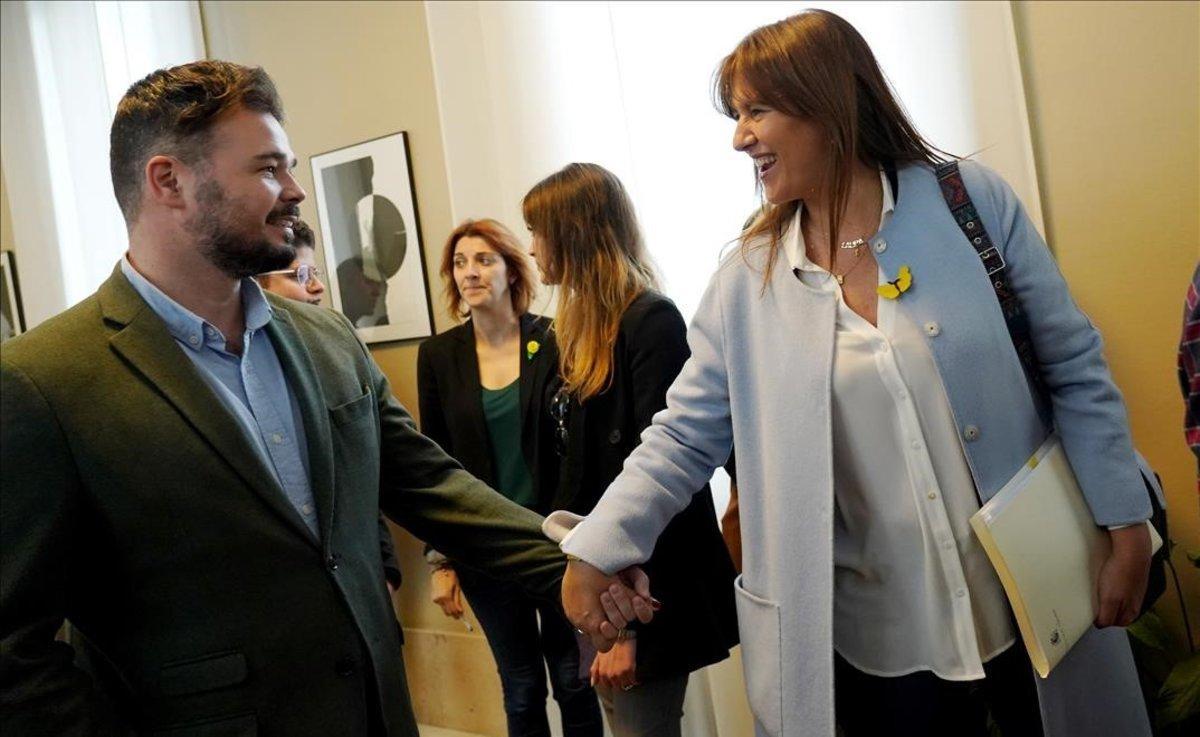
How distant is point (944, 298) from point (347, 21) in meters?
3.81

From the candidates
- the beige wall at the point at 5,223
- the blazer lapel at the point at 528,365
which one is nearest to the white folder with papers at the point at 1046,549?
the blazer lapel at the point at 528,365

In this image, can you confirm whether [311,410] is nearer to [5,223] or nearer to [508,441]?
[508,441]

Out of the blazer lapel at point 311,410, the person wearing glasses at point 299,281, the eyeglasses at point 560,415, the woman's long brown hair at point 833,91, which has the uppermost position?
the woman's long brown hair at point 833,91

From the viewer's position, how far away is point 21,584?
1.45 metres

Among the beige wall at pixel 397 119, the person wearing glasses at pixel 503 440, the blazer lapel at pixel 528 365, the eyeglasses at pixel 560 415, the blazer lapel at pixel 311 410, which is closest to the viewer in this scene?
the blazer lapel at pixel 311 410

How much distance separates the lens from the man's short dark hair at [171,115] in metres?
1.78

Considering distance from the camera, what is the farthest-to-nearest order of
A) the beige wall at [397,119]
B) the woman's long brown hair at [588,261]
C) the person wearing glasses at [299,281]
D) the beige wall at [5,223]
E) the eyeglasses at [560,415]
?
the beige wall at [5,223]
the beige wall at [397,119]
the person wearing glasses at [299,281]
the eyeglasses at [560,415]
the woman's long brown hair at [588,261]

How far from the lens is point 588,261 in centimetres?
288

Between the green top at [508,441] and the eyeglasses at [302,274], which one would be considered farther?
the eyeglasses at [302,274]

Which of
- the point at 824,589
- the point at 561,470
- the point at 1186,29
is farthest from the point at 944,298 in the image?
the point at 1186,29

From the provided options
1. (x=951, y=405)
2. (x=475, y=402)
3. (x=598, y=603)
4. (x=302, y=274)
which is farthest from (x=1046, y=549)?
(x=302, y=274)

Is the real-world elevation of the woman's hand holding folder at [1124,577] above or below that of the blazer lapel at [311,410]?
below

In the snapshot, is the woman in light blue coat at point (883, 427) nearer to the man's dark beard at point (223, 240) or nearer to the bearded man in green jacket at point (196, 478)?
the bearded man in green jacket at point (196, 478)

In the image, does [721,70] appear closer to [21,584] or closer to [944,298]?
[944,298]
